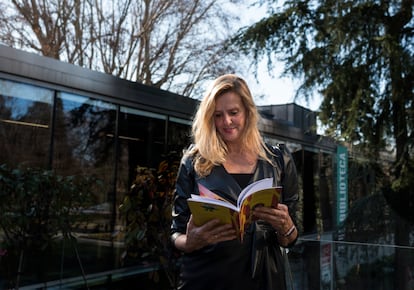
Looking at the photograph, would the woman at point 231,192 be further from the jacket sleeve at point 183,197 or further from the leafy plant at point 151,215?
the leafy plant at point 151,215

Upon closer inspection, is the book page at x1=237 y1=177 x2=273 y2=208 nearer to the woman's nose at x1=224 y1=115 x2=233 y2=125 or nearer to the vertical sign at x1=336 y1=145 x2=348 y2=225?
the woman's nose at x1=224 y1=115 x2=233 y2=125

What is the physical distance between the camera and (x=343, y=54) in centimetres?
647

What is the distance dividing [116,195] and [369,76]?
427cm

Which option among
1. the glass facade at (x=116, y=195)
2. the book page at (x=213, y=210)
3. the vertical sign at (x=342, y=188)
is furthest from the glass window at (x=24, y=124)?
the vertical sign at (x=342, y=188)

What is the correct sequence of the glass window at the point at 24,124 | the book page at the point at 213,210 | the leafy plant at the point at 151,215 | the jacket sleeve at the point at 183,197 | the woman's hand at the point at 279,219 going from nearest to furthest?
the book page at the point at 213,210 → the woman's hand at the point at 279,219 → the jacket sleeve at the point at 183,197 → the glass window at the point at 24,124 → the leafy plant at the point at 151,215

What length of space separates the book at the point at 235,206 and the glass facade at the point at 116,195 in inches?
83.5

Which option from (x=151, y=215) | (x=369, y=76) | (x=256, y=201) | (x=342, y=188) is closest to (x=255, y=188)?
(x=256, y=201)

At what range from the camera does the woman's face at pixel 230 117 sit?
5.11 feet

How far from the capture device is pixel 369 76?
6.25 meters

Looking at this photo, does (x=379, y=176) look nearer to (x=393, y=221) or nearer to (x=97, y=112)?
(x=393, y=221)

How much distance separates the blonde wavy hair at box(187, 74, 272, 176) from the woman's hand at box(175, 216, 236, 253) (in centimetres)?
23

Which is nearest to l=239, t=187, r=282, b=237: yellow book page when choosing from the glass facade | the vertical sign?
the glass facade

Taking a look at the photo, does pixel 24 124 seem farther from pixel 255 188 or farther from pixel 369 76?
pixel 369 76

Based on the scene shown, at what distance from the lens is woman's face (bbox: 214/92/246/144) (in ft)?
5.11
